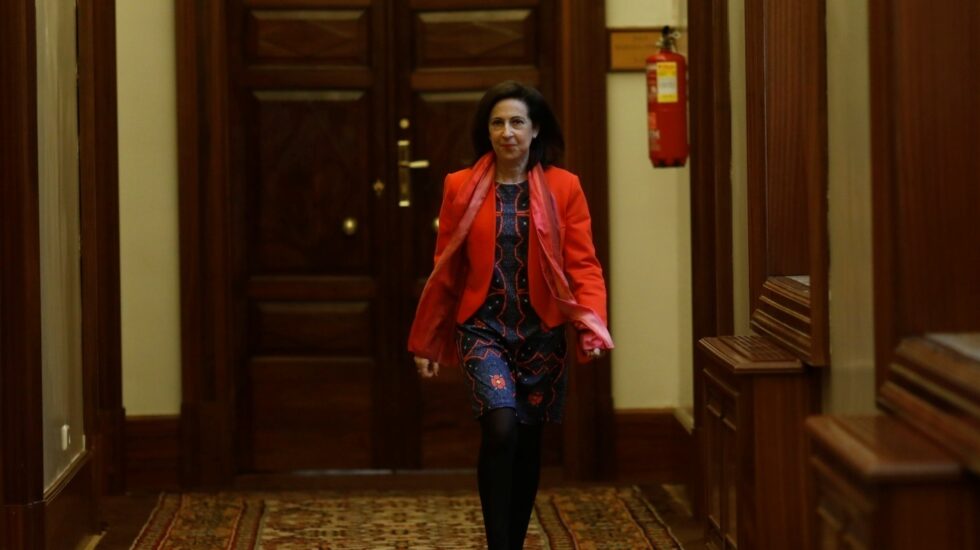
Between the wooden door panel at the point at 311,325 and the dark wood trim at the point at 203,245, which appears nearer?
the dark wood trim at the point at 203,245

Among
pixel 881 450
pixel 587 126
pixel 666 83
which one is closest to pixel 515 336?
pixel 666 83

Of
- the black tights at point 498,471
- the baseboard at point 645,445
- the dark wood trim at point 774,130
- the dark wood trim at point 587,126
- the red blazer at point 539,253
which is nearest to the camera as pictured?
the dark wood trim at point 774,130

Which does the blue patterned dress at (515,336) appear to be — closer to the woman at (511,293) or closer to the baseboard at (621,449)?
the woman at (511,293)

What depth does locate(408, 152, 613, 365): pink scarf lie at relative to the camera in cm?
464

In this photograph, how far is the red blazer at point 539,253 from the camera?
467 cm

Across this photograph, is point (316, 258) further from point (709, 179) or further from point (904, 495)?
point (904, 495)

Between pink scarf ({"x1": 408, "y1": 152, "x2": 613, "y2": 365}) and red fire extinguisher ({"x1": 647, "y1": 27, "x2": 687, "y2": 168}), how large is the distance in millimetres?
1254

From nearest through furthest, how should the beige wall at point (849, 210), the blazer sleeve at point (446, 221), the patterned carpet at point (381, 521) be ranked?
the beige wall at point (849, 210) → the blazer sleeve at point (446, 221) → the patterned carpet at point (381, 521)

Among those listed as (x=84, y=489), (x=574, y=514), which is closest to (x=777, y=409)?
(x=574, y=514)

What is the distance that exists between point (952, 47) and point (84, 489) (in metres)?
3.45

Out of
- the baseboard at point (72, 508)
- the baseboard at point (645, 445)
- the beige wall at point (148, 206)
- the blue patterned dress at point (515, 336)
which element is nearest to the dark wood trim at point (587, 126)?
the baseboard at point (645, 445)

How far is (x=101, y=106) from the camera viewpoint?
6.30 meters

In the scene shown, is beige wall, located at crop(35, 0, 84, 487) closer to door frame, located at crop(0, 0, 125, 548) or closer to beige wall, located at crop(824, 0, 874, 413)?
door frame, located at crop(0, 0, 125, 548)

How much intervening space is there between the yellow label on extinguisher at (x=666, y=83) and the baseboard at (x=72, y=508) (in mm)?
2397
